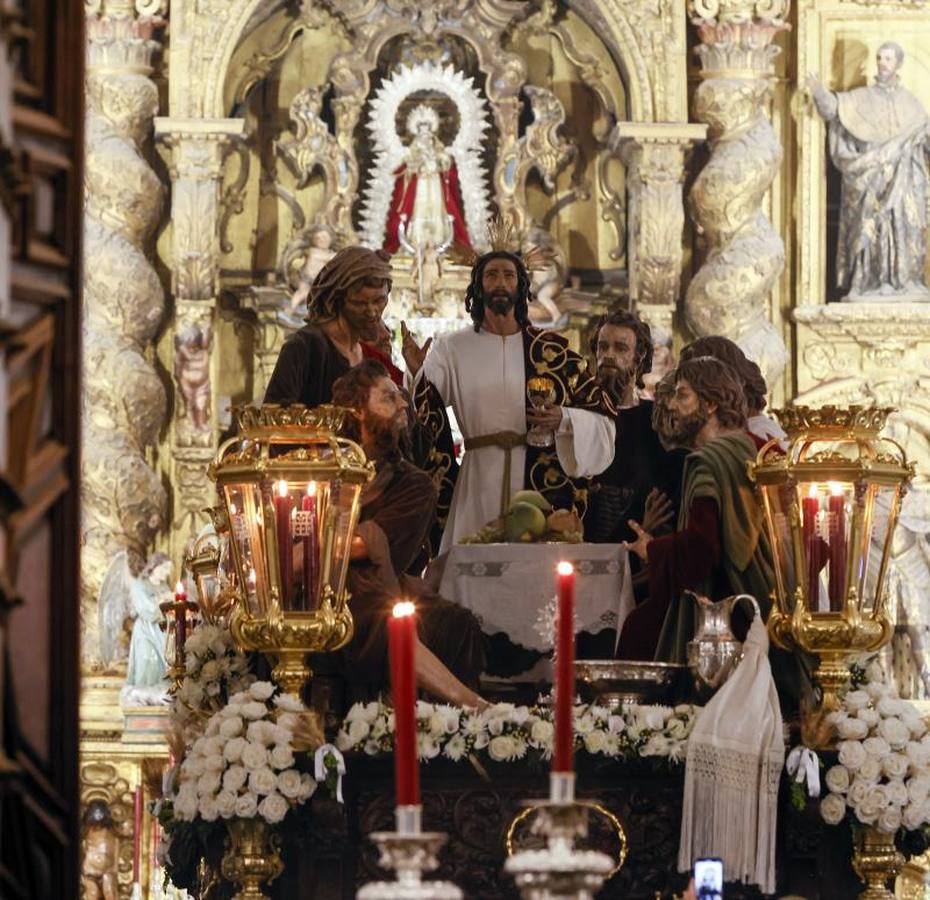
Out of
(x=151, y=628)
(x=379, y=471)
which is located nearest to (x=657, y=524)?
(x=379, y=471)

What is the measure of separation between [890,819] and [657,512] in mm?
1962

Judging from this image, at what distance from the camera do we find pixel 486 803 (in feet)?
31.6

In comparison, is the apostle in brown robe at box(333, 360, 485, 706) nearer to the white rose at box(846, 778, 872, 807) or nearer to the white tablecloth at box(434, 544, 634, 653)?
the white tablecloth at box(434, 544, 634, 653)

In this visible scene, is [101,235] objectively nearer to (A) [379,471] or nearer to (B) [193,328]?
(B) [193,328]

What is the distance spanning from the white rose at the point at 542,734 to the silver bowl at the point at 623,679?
340mm

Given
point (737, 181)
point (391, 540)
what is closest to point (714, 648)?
point (391, 540)

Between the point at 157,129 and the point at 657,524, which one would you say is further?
the point at 157,129

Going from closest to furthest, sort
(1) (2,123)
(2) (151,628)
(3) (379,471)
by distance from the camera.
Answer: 1. (1) (2,123)
2. (3) (379,471)
3. (2) (151,628)

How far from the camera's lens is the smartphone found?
7.89 m

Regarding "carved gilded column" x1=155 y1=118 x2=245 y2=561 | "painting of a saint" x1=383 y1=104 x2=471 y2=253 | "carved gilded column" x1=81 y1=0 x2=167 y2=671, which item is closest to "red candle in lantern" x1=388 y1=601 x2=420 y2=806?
"carved gilded column" x1=81 y1=0 x2=167 y2=671

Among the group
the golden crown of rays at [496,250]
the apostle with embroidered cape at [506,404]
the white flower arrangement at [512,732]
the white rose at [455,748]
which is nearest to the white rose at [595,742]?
the white flower arrangement at [512,732]

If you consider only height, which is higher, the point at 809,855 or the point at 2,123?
the point at 2,123

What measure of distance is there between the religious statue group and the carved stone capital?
7205mm

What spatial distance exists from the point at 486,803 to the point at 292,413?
1518mm
